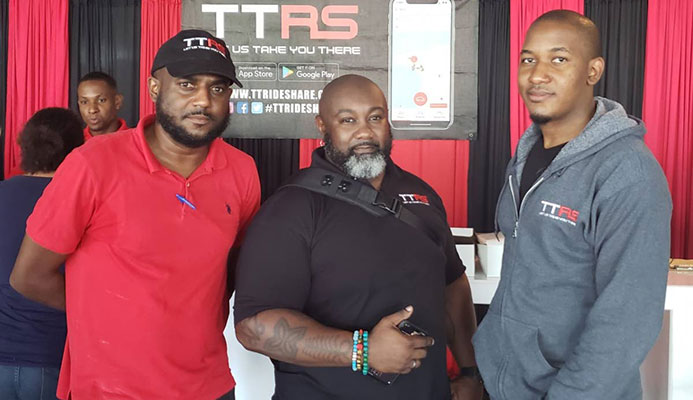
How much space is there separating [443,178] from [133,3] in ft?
8.20

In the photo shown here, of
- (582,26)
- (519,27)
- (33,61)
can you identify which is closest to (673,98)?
(519,27)

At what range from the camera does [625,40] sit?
13.8ft

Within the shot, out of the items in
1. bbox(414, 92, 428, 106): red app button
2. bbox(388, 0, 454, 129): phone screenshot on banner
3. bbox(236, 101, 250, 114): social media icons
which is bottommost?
bbox(236, 101, 250, 114): social media icons

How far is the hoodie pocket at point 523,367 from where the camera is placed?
1.30m

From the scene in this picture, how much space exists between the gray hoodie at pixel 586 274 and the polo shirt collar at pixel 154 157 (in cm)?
75

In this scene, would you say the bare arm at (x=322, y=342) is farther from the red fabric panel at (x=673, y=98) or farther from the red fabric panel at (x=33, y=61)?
the red fabric panel at (x=33, y=61)

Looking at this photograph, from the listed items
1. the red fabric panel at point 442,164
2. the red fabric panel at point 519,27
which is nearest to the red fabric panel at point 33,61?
the red fabric panel at point 442,164

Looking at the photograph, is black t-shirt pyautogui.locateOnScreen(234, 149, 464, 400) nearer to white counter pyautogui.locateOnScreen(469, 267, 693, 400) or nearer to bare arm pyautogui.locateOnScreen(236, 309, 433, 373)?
bare arm pyautogui.locateOnScreen(236, 309, 433, 373)

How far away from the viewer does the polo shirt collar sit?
150cm

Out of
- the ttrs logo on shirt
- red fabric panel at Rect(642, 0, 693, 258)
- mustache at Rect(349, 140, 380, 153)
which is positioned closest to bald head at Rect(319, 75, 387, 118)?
mustache at Rect(349, 140, 380, 153)

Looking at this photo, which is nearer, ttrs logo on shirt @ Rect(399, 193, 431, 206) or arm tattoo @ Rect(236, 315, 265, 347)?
arm tattoo @ Rect(236, 315, 265, 347)

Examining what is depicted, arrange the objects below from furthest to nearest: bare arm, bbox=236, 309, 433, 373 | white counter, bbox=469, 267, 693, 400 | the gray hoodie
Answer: white counter, bbox=469, 267, 693, 400 < bare arm, bbox=236, 309, 433, 373 < the gray hoodie

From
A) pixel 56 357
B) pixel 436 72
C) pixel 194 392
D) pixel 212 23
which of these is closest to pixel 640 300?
pixel 194 392

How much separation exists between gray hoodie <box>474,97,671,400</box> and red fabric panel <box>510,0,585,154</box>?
2.93 metres
